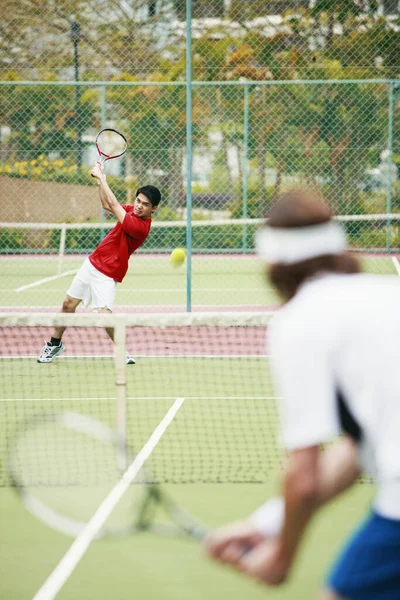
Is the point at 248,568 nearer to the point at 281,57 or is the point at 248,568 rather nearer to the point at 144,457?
the point at 144,457

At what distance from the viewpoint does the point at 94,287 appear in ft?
27.0

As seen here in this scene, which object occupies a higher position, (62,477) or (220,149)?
(220,149)

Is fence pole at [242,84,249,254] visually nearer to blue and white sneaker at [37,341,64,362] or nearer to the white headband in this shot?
blue and white sneaker at [37,341,64,362]

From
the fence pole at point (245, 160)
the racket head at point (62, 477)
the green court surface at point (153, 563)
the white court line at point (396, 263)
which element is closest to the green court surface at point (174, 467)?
the green court surface at point (153, 563)

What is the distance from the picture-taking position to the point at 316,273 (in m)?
2.00

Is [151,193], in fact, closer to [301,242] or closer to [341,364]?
[301,242]

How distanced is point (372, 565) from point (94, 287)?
6404mm

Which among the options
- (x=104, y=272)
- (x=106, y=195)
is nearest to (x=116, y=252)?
(x=104, y=272)

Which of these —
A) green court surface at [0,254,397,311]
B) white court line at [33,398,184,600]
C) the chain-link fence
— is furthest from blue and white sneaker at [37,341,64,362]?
the chain-link fence

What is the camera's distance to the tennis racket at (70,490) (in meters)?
2.79

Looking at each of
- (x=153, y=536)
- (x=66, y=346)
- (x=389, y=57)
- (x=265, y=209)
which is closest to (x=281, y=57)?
(x=389, y=57)

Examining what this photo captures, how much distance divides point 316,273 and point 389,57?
741 inches

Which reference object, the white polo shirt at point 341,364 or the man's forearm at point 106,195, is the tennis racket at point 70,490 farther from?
the man's forearm at point 106,195

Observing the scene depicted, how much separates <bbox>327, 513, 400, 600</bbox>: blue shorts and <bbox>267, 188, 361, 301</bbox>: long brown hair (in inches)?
20.7
